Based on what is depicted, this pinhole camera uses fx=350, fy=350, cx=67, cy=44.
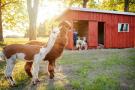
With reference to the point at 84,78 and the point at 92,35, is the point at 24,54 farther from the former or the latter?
the point at 92,35

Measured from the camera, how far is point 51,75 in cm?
1079

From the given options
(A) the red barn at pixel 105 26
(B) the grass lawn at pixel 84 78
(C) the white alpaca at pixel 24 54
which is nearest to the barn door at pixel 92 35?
(A) the red barn at pixel 105 26

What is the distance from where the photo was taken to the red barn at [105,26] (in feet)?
89.6

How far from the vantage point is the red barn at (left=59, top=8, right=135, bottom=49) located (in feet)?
89.6

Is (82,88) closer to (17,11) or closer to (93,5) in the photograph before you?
(17,11)

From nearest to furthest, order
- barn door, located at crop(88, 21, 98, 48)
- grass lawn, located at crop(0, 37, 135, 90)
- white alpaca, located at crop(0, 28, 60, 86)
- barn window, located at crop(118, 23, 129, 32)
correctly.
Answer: white alpaca, located at crop(0, 28, 60, 86) → grass lawn, located at crop(0, 37, 135, 90) → barn door, located at crop(88, 21, 98, 48) → barn window, located at crop(118, 23, 129, 32)

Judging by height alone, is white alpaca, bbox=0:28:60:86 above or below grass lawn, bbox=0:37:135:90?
above

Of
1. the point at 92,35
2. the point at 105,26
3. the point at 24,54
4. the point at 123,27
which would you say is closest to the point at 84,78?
the point at 24,54

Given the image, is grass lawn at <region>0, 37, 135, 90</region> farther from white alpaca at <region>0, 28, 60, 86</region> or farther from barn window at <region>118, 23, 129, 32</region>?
barn window at <region>118, 23, 129, 32</region>

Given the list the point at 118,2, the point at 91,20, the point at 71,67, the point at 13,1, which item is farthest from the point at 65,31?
the point at 118,2

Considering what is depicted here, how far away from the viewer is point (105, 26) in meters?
28.7

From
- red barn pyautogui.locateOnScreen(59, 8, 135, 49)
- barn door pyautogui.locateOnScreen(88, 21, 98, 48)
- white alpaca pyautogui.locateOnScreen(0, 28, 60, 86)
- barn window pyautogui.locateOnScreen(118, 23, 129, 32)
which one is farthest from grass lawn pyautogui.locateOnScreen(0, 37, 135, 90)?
barn window pyautogui.locateOnScreen(118, 23, 129, 32)

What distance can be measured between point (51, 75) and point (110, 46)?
1836 cm

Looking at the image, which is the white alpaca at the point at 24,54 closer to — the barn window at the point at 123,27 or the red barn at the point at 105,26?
the red barn at the point at 105,26
